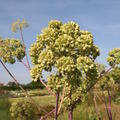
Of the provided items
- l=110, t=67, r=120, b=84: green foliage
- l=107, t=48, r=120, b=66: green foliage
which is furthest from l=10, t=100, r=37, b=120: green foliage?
l=107, t=48, r=120, b=66: green foliage

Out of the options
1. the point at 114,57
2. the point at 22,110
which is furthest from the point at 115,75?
the point at 22,110

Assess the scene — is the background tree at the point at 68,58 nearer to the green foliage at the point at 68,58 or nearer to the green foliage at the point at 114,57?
the green foliage at the point at 68,58

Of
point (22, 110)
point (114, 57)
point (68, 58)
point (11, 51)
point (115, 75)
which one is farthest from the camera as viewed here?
point (22, 110)

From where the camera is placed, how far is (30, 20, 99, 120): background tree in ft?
15.1

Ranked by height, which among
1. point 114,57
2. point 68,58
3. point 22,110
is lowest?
point 22,110

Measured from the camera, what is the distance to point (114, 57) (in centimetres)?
676

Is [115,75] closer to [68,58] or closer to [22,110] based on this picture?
[22,110]

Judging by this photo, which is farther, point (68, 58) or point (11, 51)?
point (11, 51)

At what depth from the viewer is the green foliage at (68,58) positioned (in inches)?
181

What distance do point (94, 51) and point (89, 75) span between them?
0.38 meters

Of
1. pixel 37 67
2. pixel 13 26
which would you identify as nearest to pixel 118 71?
pixel 13 26

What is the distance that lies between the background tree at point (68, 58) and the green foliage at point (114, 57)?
1520mm

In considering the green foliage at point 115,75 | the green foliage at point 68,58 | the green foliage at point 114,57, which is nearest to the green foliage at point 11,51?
the green foliage at point 68,58

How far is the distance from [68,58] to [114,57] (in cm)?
242
